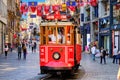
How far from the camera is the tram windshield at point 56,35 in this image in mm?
23203

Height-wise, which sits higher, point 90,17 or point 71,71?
point 90,17

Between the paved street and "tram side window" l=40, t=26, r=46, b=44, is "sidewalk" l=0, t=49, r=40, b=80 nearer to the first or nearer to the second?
the paved street

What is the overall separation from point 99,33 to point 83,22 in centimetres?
1799

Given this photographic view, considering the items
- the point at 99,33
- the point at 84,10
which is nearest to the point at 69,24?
the point at 99,33

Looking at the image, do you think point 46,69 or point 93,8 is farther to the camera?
point 93,8

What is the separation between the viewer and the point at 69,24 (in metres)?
23.4

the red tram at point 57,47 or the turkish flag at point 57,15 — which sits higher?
the turkish flag at point 57,15

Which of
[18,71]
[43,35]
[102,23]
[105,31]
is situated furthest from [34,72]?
[102,23]

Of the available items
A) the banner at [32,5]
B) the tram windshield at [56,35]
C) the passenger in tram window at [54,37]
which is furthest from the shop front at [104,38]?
the passenger in tram window at [54,37]

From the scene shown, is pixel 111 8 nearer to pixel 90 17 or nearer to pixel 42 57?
pixel 90 17

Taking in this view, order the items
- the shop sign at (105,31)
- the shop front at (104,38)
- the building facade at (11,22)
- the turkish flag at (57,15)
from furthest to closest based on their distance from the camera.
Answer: the building facade at (11,22), the shop front at (104,38), the shop sign at (105,31), the turkish flag at (57,15)

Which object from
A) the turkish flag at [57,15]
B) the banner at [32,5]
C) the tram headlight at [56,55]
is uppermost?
the banner at [32,5]

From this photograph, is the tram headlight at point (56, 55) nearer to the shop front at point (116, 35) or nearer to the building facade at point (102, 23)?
the building facade at point (102, 23)

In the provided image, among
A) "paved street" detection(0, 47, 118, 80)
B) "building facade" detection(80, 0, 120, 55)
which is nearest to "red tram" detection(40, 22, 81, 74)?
"paved street" detection(0, 47, 118, 80)
